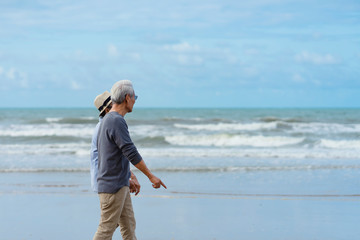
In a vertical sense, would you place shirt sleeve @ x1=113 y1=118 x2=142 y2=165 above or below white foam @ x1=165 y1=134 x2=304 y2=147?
above

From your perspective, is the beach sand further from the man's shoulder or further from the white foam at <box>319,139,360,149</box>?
the white foam at <box>319,139,360,149</box>

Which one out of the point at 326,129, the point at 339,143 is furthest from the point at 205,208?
the point at 326,129

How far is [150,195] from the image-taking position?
7879 mm

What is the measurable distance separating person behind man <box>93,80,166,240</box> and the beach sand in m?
1.89

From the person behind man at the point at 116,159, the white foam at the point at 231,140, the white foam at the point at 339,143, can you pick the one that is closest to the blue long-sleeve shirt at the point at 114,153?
the person behind man at the point at 116,159

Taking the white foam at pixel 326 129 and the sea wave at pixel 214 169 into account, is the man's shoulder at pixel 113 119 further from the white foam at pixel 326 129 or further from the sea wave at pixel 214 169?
the white foam at pixel 326 129

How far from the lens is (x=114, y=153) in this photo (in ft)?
11.5

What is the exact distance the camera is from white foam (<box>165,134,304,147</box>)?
2158 centimetres

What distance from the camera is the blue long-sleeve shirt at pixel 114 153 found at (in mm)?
3418

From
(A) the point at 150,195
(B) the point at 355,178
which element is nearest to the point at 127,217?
(A) the point at 150,195

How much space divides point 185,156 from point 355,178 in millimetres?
5723

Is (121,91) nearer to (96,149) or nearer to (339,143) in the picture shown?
(96,149)

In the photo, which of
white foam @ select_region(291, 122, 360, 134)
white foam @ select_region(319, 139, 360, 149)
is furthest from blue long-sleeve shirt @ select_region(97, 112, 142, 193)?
white foam @ select_region(291, 122, 360, 134)

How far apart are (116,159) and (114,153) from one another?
0.05m
